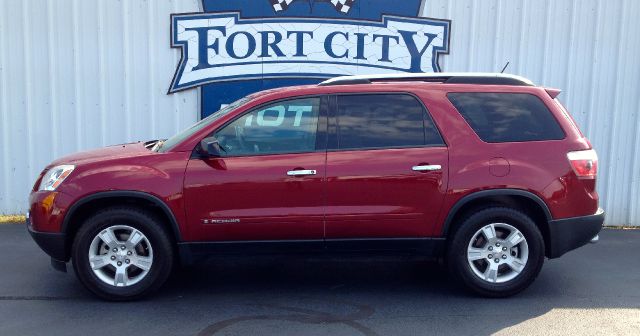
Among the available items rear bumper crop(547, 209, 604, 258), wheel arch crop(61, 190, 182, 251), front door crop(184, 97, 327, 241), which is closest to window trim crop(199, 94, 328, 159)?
front door crop(184, 97, 327, 241)

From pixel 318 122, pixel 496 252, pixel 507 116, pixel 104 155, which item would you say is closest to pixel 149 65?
pixel 104 155

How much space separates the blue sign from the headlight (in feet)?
10.6

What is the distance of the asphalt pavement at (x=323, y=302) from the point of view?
4570mm

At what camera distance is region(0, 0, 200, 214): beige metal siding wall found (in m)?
8.05

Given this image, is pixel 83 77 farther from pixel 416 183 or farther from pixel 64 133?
pixel 416 183

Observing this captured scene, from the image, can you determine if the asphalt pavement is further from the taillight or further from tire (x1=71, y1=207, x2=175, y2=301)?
the taillight

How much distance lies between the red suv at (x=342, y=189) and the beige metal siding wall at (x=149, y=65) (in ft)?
10.3

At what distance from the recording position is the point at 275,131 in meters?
5.09

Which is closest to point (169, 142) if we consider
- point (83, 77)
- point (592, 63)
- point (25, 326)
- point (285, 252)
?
point (285, 252)

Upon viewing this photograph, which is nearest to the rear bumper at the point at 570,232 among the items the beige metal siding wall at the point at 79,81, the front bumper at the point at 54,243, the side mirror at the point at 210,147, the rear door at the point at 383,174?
the rear door at the point at 383,174

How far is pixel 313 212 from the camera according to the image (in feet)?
16.4

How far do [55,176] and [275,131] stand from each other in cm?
182

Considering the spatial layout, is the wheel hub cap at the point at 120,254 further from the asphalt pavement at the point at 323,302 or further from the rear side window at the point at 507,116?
the rear side window at the point at 507,116

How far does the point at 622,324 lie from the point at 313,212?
2.46m
